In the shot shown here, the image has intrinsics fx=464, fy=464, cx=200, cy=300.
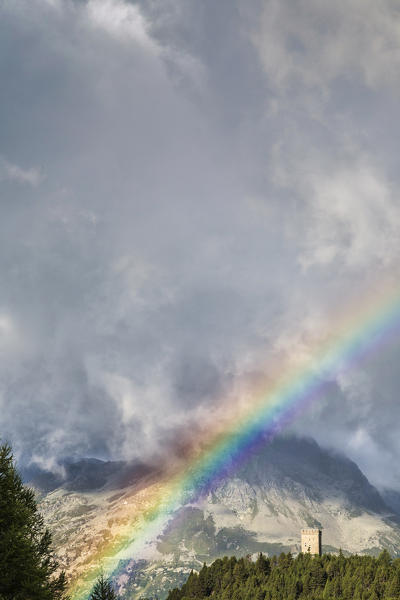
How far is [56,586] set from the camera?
40.8 metres

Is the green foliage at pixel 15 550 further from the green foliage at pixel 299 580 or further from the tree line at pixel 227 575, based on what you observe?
the green foliage at pixel 299 580

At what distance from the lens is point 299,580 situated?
156 metres

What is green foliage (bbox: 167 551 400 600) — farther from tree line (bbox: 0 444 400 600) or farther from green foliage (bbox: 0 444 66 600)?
green foliage (bbox: 0 444 66 600)

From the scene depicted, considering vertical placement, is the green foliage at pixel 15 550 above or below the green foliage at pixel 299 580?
above

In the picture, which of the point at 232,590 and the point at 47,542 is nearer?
the point at 47,542

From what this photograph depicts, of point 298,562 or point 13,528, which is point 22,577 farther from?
point 298,562

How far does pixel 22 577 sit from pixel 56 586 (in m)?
8.42

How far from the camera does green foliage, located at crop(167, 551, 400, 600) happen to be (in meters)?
138

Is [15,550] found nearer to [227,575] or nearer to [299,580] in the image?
[299,580]

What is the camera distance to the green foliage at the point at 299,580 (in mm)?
138375

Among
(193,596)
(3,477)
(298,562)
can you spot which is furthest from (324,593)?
(3,477)

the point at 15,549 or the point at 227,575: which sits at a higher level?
the point at 15,549

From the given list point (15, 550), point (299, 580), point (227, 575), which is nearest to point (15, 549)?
point (15, 550)

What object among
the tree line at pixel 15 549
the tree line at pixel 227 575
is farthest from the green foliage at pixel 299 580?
the tree line at pixel 15 549
